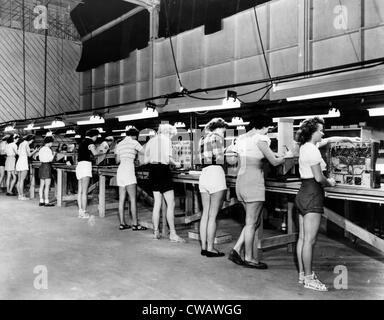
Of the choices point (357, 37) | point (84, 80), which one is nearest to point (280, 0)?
point (357, 37)

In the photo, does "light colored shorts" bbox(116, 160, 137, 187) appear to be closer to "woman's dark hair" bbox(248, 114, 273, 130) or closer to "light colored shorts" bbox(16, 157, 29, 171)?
"woman's dark hair" bbox(248, 114, 273, 130)

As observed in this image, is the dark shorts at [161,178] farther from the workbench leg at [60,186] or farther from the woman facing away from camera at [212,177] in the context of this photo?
the workbench leg at [60,186]

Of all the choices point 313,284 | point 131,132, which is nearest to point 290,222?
point 313,284

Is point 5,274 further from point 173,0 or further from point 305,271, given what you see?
point 173,0

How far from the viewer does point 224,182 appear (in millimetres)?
4207

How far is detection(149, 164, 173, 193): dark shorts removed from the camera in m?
4.94

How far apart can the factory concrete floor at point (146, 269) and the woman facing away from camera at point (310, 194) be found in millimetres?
251

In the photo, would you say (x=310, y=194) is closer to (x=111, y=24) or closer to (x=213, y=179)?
(x=213, y=179)

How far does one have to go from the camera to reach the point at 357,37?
7.57 meters

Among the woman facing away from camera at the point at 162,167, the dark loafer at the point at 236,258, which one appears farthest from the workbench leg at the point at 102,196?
the dark loafer at the point at 236,258

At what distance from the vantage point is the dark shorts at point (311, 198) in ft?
10.5

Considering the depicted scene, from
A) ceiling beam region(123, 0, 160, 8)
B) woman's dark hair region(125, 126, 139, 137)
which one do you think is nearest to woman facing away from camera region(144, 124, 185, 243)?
woman's dark hair region(125, 126, 139, 137)

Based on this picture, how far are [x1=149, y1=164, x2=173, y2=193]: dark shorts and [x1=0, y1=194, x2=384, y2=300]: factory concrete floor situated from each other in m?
0.70

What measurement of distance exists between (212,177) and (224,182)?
0.15 meters
